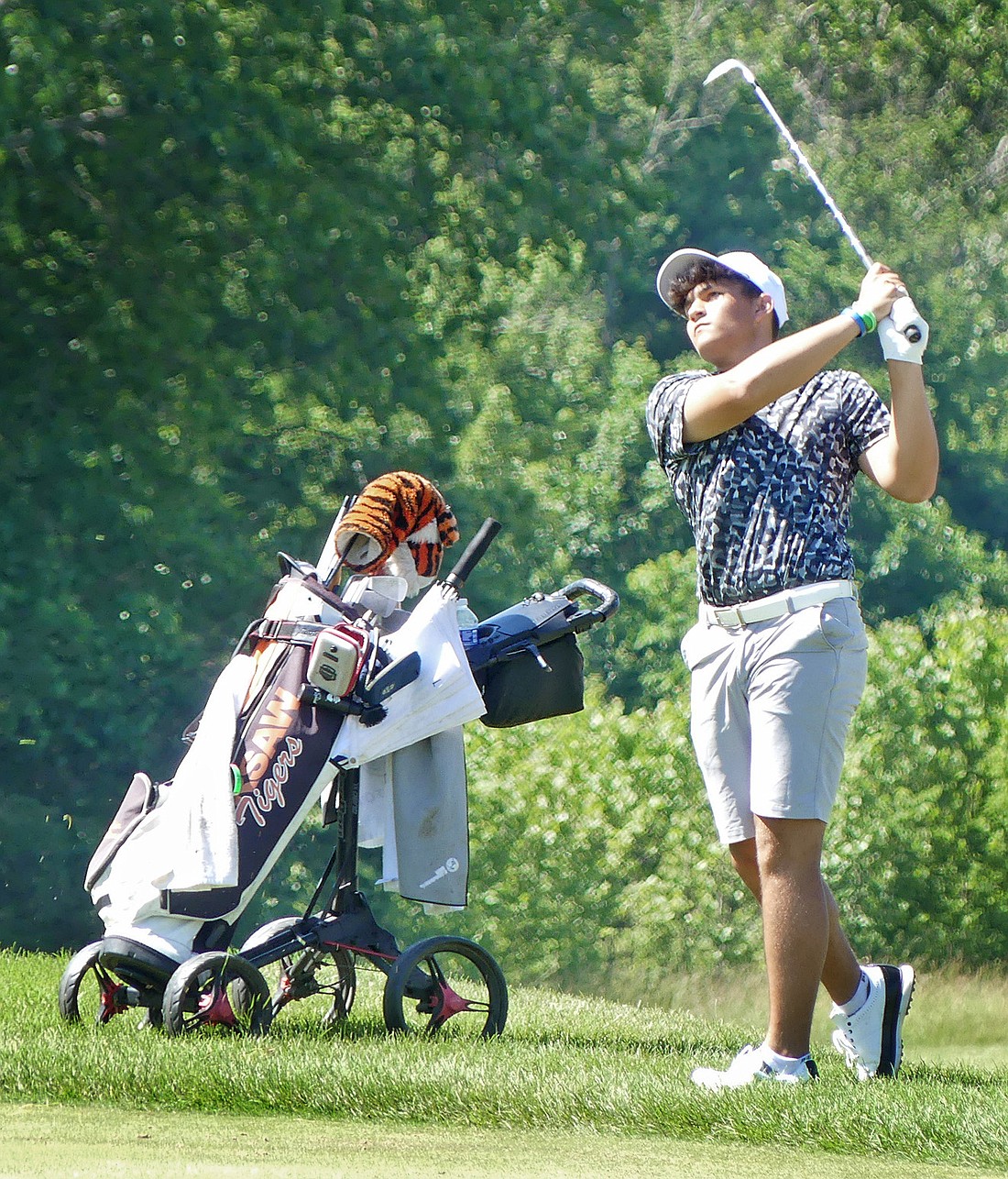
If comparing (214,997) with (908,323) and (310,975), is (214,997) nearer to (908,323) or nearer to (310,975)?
(310,975)

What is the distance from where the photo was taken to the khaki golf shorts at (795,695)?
346cm

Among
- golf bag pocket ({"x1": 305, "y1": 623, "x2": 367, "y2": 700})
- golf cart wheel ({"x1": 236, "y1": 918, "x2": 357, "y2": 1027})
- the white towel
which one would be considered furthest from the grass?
golf bag pocket ({"x1": 305, "y1": 623, "x2": 367, "y2": 700})

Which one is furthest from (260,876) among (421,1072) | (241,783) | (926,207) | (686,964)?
(926,207)

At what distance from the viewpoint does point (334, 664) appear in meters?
4.21

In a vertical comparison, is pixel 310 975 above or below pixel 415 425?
below

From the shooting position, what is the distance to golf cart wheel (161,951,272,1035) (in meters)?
3.99

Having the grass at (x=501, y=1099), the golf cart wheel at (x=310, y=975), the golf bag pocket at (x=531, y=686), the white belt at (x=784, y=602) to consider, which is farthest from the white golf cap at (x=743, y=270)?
the golf cart wheel at (x=310, y=975)

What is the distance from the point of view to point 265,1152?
8.97 ft

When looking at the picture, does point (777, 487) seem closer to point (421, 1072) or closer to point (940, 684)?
point (421, 1072)

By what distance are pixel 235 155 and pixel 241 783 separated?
342 inches

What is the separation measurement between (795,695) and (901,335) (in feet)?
2.41

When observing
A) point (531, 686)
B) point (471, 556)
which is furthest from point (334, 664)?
point (531, 686)

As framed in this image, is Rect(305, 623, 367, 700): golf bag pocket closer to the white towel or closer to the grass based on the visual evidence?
the white towel

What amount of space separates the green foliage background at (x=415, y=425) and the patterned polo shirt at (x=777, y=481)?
227 inches
